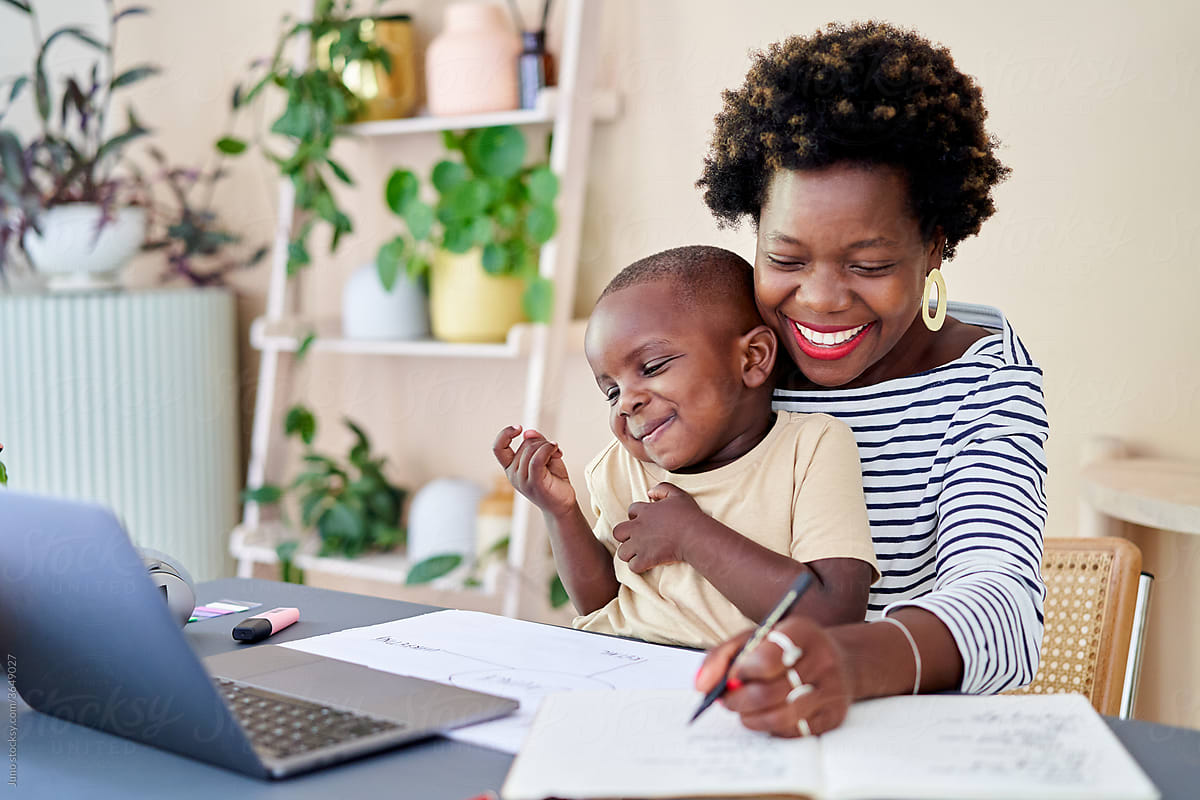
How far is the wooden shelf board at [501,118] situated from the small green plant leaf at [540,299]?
1.05ft

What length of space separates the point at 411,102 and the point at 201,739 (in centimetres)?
205

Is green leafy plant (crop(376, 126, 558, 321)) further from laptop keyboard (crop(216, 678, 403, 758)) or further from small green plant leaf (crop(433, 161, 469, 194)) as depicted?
laptop keyboard (crop(216, 678, 403, 758))

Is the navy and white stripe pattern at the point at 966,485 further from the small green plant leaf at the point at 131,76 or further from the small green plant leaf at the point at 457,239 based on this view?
the small green plant leaf at the point at 131,76

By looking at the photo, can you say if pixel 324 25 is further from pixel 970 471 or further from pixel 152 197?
pixel 970 471

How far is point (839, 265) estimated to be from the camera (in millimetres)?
1021

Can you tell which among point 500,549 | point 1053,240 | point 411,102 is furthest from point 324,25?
point 1053,240

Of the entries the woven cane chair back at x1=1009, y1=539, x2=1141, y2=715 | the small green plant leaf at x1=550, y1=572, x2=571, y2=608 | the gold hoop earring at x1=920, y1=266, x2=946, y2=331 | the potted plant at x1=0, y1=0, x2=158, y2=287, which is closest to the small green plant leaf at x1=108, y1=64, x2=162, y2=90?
the potted plant at x1=0, y1=0, x2=158, y2=287

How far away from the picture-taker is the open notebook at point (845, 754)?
23.1 inches

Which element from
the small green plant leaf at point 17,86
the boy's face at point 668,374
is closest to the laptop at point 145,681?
the boy's face at point 668,374

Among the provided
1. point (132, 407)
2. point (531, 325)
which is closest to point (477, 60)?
point (531, 325)

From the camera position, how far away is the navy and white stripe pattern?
2.80ft

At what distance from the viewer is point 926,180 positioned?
1.03 meters

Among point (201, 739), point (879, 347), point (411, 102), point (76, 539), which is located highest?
point (411, 102)

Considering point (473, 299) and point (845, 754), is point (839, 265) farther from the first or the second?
point (473, 299)
